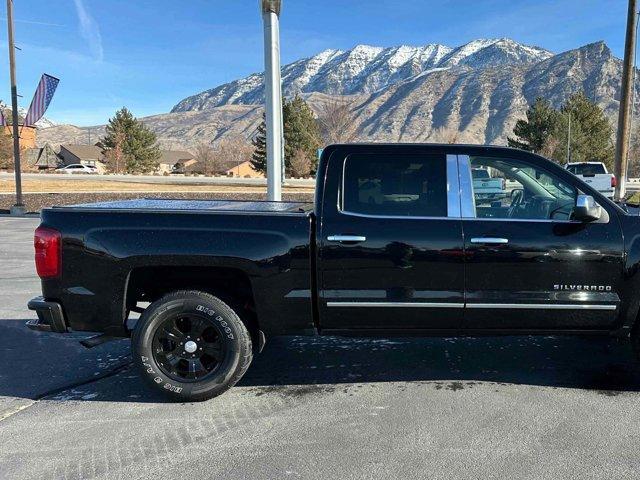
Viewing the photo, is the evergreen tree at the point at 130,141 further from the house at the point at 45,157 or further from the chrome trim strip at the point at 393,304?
the chrome trim strip at the point at 393,304

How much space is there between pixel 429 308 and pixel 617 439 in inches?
56.0

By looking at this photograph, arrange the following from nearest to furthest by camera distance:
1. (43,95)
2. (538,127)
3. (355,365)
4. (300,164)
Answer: (355,365), (43,95), (538,127), (300,164)

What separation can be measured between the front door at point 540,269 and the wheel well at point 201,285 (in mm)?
1651

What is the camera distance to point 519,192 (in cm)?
439

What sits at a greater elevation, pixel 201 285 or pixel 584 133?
pixel 584 133

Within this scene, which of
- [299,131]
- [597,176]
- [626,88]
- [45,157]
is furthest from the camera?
[45,157]

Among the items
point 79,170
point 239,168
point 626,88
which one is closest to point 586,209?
point 626,88

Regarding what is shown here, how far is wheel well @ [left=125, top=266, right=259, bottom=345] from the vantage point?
163 inches

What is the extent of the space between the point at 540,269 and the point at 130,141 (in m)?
73.6

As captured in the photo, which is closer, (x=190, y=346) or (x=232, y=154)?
(x=190, y=346)

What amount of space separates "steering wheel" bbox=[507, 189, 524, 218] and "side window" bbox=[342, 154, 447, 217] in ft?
1.82

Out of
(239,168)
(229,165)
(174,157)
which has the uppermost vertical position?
(174,157)

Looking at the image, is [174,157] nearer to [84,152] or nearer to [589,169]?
[84,152]

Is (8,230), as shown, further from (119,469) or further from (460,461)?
(460,461)
